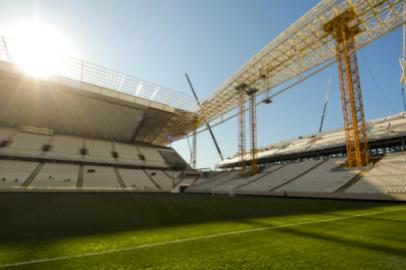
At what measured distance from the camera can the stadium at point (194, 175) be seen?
345 centimetres

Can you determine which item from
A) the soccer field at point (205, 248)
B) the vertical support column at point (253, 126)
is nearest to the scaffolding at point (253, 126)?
the vertical support column at point (253, 126)

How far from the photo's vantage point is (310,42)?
21.8 m

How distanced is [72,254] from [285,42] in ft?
81.1

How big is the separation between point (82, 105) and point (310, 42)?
115ft

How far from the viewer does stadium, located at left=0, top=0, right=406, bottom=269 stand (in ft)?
11.3

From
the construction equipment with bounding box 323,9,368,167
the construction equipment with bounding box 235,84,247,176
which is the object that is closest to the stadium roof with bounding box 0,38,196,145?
the construction equipment with bounding box 235,84,247,176

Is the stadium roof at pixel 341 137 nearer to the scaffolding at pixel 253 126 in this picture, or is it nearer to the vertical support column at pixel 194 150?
the scaffolding at pixel 253 126

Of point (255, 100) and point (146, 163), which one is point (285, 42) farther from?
point (146, 163)

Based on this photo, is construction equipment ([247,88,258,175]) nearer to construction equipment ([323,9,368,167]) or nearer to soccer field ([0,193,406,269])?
construction equipment ([323,9,368,167])

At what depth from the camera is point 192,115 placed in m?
39.9

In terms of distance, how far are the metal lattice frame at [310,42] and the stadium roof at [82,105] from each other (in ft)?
48.8

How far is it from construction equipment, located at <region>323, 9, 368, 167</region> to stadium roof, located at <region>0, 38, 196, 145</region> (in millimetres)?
24465

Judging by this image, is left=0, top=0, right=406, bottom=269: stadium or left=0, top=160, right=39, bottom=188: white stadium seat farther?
left=0, top=160, right=39, bottom=188: white stadium seat

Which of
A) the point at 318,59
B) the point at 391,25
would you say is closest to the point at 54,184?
the point at 318,59
